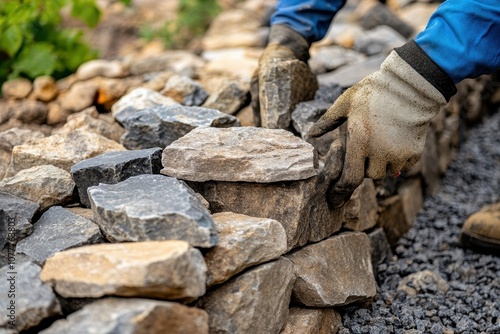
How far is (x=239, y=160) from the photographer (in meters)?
2.33

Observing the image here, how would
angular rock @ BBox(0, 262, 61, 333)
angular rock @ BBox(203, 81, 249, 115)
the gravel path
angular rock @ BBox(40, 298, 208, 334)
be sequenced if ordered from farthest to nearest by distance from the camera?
angular rock @ BBox(203, 81, 249, 115) < the gravel path < angular rock @ BBox(0, 262, 61, 333) < angular rock @ BBox(40, 298, 208, 334)

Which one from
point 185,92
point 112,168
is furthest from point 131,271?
point 185,92

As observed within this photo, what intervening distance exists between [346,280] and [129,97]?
59.9 inches

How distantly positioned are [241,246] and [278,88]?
1084mm

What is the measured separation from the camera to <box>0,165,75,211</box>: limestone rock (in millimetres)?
2408

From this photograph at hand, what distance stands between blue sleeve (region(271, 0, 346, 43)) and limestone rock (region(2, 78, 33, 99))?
168 cm

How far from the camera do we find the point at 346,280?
253cm

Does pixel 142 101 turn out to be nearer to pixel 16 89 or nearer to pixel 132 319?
pixel 16 89

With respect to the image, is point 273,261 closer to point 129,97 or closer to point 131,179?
point 131,179

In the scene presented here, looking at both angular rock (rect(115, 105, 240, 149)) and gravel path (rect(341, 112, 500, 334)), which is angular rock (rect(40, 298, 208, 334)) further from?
angular rock (rect(115, 105, 240, 149))

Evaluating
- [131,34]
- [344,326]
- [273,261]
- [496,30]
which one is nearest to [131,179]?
[273,261]

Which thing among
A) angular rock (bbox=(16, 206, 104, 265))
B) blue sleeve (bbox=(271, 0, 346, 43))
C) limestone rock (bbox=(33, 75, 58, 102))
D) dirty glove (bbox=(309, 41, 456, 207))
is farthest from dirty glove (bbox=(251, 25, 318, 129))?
limestone rock (bbox=(33, 75, 58, 102))

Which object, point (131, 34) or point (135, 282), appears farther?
point (131, 34)

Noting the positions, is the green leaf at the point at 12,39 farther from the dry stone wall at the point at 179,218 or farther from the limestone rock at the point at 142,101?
the limestone rock at the point at 142,101
